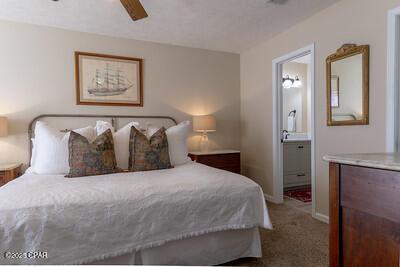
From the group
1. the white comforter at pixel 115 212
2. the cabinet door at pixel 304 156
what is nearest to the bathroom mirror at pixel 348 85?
the white comforter at pixel 115 212

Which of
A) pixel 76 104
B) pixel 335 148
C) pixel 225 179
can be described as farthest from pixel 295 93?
pixel 76 104

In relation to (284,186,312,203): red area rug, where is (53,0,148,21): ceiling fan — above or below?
above

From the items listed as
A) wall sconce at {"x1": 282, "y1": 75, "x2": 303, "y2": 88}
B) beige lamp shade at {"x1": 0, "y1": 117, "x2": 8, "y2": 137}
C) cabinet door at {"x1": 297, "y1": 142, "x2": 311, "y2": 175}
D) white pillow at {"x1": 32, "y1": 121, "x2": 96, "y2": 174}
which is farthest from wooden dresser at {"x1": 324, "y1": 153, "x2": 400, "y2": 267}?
wall sconce at {"x1": 282, "y1": 75, "x2": 303, "y2": 88}

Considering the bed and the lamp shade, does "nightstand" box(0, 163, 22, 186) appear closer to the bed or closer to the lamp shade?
the bed

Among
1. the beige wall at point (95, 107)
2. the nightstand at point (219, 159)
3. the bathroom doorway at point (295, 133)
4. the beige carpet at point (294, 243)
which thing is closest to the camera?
the beige carpet at point (294, 243)

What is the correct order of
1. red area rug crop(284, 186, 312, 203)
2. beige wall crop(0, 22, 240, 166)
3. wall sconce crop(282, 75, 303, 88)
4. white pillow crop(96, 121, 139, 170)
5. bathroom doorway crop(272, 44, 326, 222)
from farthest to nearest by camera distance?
wall sconce crop(282, 75, 303, 88) < red area rug crop(284, 186, 312, 203) < bathroom doorway crop(272, 44, 326, 222) < beige wall crop(0, 22, 240, 166) < white pillow crop(96, 121, 139, 170)

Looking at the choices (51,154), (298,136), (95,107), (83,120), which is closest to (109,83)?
(95,107)

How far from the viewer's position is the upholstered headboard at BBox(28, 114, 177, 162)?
300cm

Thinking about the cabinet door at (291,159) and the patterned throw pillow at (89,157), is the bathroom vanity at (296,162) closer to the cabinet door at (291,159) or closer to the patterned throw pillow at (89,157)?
the cabinet door at (291,159)

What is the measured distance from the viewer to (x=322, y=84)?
2752 millimetres

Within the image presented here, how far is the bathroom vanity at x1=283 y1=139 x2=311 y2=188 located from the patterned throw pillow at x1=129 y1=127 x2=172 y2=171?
249cm

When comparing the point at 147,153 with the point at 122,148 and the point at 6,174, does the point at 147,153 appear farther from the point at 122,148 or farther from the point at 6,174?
the point at 6,174

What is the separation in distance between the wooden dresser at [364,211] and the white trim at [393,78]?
1321mm

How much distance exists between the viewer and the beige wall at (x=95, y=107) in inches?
114
